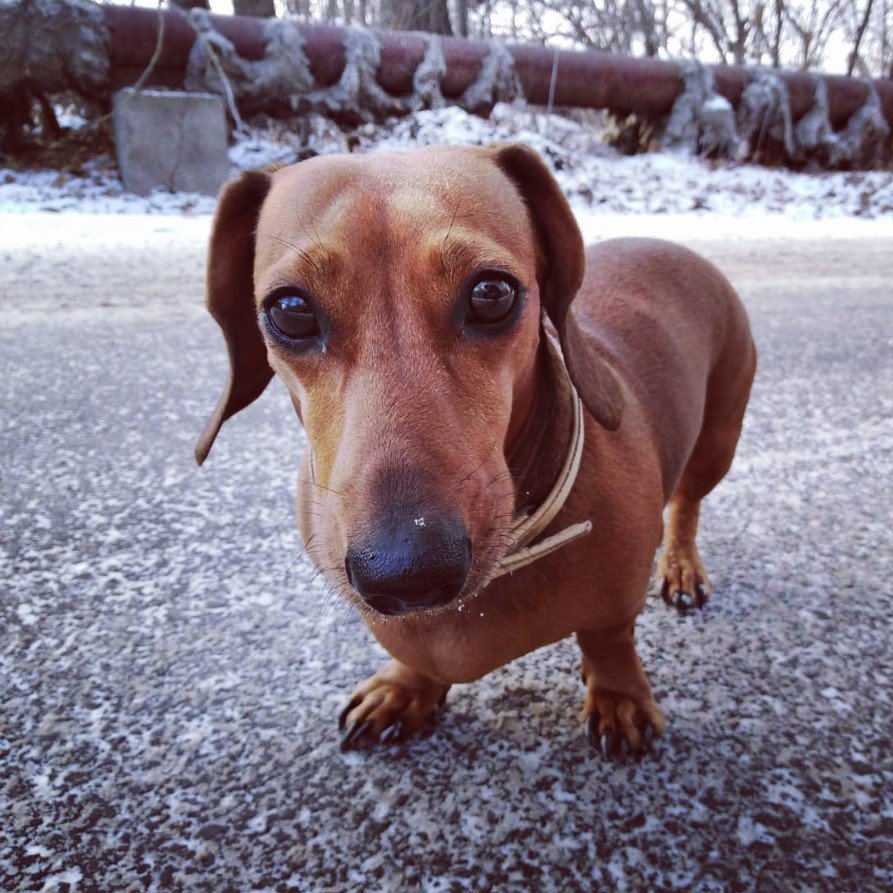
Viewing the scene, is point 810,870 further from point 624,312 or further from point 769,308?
point 769,308

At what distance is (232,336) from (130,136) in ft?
21.0

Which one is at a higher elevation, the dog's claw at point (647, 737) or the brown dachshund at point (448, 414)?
the brown dachshund at point (448, 414)

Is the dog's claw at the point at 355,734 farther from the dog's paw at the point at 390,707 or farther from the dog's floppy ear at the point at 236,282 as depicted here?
the dog's floppy ear at the point at 236,282

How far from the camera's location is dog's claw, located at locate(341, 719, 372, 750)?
57.3 inches

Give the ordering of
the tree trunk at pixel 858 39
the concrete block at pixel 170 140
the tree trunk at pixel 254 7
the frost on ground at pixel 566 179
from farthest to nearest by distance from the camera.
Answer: the tree trunk at pixel 858 39 < the tree trunk at pixel 254 7 < the concrete block at pixel 170 140 < the frost on ground at pixel 566 179

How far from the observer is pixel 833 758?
139 centimetres

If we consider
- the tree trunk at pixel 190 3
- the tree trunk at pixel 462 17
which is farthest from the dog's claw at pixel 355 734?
the tree trunk at pixel 462 17

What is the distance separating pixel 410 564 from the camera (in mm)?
912

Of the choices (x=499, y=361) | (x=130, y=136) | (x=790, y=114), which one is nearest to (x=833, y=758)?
(x=499, y=361)

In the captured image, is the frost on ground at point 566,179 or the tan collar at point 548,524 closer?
the tan collar at point 548,524

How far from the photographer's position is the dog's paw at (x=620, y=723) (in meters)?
1.43

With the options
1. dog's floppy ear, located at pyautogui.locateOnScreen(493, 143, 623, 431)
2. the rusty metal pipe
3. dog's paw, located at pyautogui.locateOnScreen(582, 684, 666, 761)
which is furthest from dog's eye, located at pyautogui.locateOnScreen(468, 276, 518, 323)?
the rusty metal pipe

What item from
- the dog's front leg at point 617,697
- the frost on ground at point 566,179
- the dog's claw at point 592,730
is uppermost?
the frost on ground at point 566,179

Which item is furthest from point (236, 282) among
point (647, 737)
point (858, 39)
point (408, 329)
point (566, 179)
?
point (858, 39)
